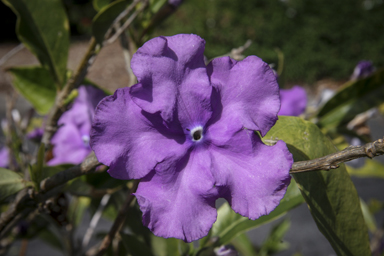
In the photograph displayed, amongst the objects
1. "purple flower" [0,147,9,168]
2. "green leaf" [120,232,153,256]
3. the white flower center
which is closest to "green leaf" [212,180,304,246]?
"green leaf" [120,232,153,256]

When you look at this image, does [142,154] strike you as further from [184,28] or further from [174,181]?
[184,28]

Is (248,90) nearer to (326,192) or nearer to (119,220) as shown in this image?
(326,192)

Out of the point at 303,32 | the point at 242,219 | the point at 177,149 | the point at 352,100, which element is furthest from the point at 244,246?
the point at 303,32

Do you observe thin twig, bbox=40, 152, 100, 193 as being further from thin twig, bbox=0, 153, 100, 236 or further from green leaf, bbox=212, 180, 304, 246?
green leaf, bbox=212, 180, 304, 246

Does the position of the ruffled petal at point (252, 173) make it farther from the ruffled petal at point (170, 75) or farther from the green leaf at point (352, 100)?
the green leaf at point (352, 100)

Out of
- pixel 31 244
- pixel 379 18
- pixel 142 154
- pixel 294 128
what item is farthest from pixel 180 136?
pixel 379 18

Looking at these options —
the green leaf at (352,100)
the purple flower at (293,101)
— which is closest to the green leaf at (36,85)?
the purple flower at (293,101)
